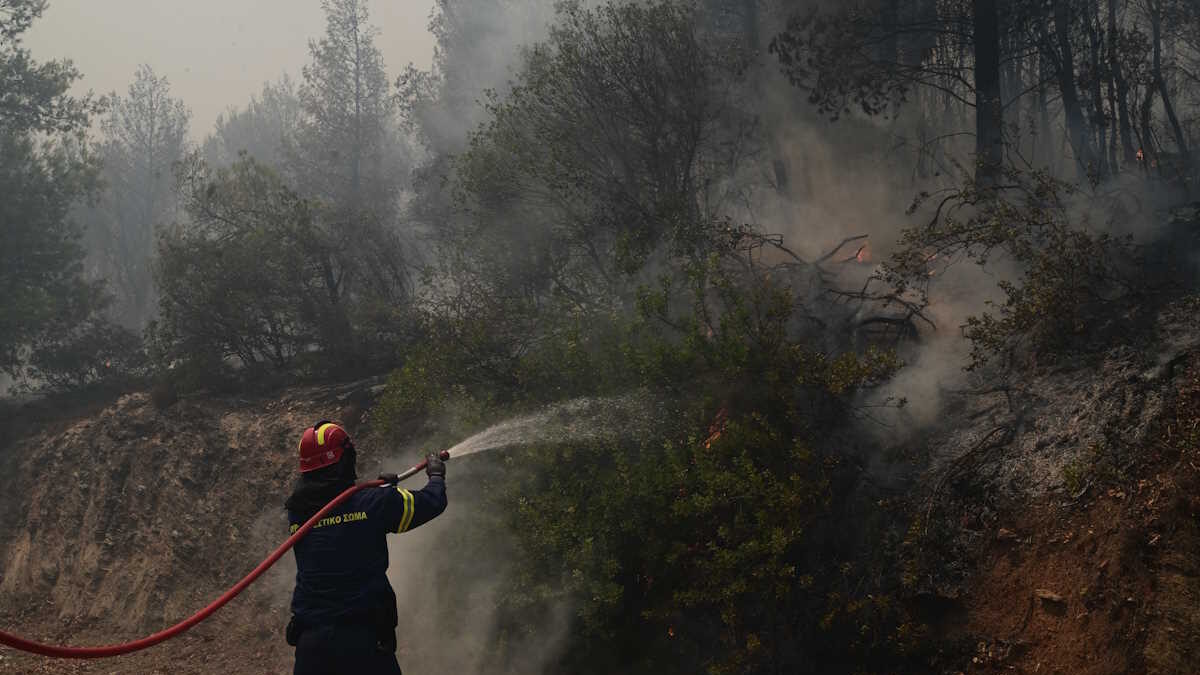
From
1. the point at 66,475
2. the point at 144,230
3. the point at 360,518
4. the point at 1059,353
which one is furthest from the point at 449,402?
the point at 144,230

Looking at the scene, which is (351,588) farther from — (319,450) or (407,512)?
(319,450)

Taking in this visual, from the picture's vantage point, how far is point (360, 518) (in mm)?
4844

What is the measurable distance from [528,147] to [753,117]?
5197mm

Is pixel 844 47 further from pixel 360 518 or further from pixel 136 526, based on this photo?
pixel 136 526

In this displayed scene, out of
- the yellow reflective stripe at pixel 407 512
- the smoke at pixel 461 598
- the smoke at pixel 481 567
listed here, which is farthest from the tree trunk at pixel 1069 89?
the yellow reflective stripe at pixel 407 512

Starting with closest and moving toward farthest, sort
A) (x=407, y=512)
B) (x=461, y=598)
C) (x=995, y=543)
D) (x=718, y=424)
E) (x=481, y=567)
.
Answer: (x=407, y=512) → (x=995, y=543) → (x=718, y=424) → (x=481, y=567) → (x=461, y=598)

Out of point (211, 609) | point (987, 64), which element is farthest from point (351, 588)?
point (987, 64)

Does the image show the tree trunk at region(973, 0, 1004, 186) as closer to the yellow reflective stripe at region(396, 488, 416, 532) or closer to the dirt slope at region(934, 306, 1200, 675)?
the dirt slope at region(934, 306, 1200, 675)

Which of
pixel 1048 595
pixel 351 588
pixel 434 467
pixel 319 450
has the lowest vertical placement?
pixel 1048 595

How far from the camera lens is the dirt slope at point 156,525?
9.35 metres

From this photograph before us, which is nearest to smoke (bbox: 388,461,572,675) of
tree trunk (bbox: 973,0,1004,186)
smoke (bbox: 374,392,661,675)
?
smoke (bbox: 374,392,661,675)

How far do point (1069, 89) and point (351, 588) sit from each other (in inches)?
497

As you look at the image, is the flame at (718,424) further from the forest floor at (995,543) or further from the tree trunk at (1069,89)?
the tree trunk at (1069,89)

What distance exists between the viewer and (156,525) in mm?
11789
